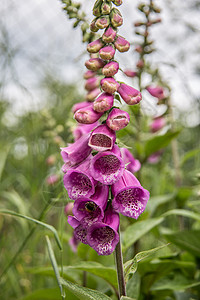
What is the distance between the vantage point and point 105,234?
0.75 metres

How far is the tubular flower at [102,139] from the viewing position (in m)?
0.75

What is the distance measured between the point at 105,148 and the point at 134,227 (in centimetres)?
52

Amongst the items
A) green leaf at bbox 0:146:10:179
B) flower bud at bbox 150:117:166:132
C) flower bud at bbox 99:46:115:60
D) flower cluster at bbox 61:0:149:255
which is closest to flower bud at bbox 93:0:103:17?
flower cluster at bbox 61:0:149:255

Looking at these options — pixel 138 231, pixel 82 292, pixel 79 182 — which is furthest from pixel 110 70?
pixel 138 231

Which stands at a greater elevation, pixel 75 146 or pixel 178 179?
pixel 75 146

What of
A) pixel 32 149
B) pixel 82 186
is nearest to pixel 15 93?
pixel 32 149

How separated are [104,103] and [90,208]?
250 millimetres

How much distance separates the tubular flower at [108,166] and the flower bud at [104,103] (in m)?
0.10

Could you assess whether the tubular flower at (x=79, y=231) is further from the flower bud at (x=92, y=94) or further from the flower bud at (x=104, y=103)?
the flower bud at (x=92, y=94)

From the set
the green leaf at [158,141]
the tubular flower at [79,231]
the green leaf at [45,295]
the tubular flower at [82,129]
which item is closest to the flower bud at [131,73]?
the green leaf at [158,141]

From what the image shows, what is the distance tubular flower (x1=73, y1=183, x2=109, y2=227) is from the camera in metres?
0.74

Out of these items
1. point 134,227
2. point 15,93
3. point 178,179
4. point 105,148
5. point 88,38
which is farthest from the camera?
point 15,93

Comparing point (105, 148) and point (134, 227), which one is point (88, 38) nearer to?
point (105, 148)

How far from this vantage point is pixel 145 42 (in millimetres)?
1394
